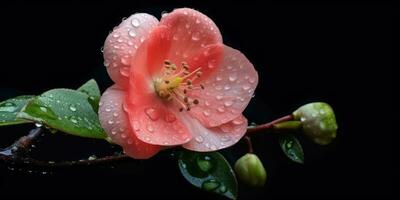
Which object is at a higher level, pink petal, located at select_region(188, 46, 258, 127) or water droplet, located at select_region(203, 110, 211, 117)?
pink petal, located at select_region(188, 46, 258, 127)

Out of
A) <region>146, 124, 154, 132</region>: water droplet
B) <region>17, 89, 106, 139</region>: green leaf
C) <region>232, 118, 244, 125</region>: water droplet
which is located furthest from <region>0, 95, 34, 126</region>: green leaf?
<region>232, 118, 244, 125</region>: water droplet

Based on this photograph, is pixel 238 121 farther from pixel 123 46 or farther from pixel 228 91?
pixel 123 46

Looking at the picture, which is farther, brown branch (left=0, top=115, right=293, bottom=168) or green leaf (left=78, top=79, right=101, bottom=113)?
green leaf (left=78, top=79, right=101, bottom=113)

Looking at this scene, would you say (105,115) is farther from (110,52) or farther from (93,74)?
(93,74)

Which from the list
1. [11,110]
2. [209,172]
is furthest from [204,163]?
[11,110]

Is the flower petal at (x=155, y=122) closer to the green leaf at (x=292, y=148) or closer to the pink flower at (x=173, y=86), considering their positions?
the pink flower at (x=173, y=86)

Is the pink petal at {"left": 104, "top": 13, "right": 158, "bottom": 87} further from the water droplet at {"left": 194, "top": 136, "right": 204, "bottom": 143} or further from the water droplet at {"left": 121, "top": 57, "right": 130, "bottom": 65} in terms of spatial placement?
the water droplet at {"left": 194, "top": 136, "right": 204, "bottom": 143}

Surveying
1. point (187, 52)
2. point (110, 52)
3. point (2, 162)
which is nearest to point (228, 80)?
point (187, 52)

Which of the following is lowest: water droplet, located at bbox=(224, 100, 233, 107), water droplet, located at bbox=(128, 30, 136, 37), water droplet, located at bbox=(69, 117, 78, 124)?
water droplet, located at bbox=(224, 100, 233, 107)
